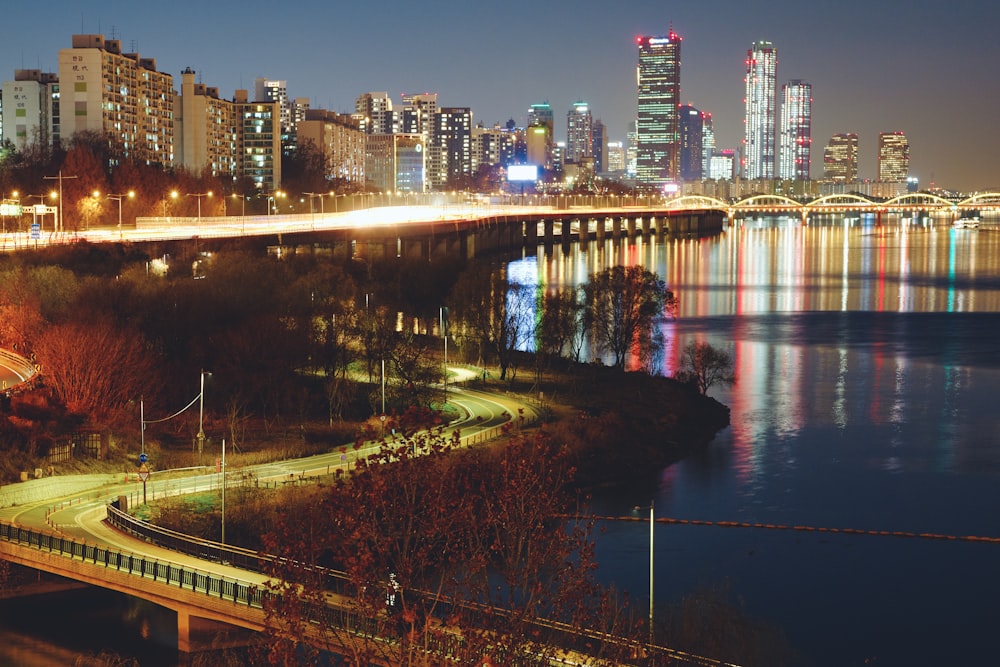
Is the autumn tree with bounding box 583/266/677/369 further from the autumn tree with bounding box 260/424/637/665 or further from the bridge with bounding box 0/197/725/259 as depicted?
the autumn tree with bounding box 260/424/637/665

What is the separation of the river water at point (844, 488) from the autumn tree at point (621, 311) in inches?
82.9

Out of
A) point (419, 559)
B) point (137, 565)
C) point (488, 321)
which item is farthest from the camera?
point (488, 321)

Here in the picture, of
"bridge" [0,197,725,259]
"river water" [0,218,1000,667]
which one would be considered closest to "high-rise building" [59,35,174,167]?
"bridge" [0,197,725,259]

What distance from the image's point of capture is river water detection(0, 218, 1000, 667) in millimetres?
20984

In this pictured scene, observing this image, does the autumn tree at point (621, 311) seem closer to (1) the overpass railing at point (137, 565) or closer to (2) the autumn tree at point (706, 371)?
(2) the autumn tree at point (706, 371)

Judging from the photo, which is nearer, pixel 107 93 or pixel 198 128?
pixel 107 93

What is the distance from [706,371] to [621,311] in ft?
13.0

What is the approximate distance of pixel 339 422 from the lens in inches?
1276

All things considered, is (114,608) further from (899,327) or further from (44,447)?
(899,327)

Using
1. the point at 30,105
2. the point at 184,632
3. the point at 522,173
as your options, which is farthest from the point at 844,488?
the point at 522,173

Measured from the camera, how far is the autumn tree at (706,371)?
131 ft

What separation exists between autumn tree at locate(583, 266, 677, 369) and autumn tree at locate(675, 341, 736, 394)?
1599 millimetres

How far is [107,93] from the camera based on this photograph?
113 metres

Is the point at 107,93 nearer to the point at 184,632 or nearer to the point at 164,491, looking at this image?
the point at 164,491
